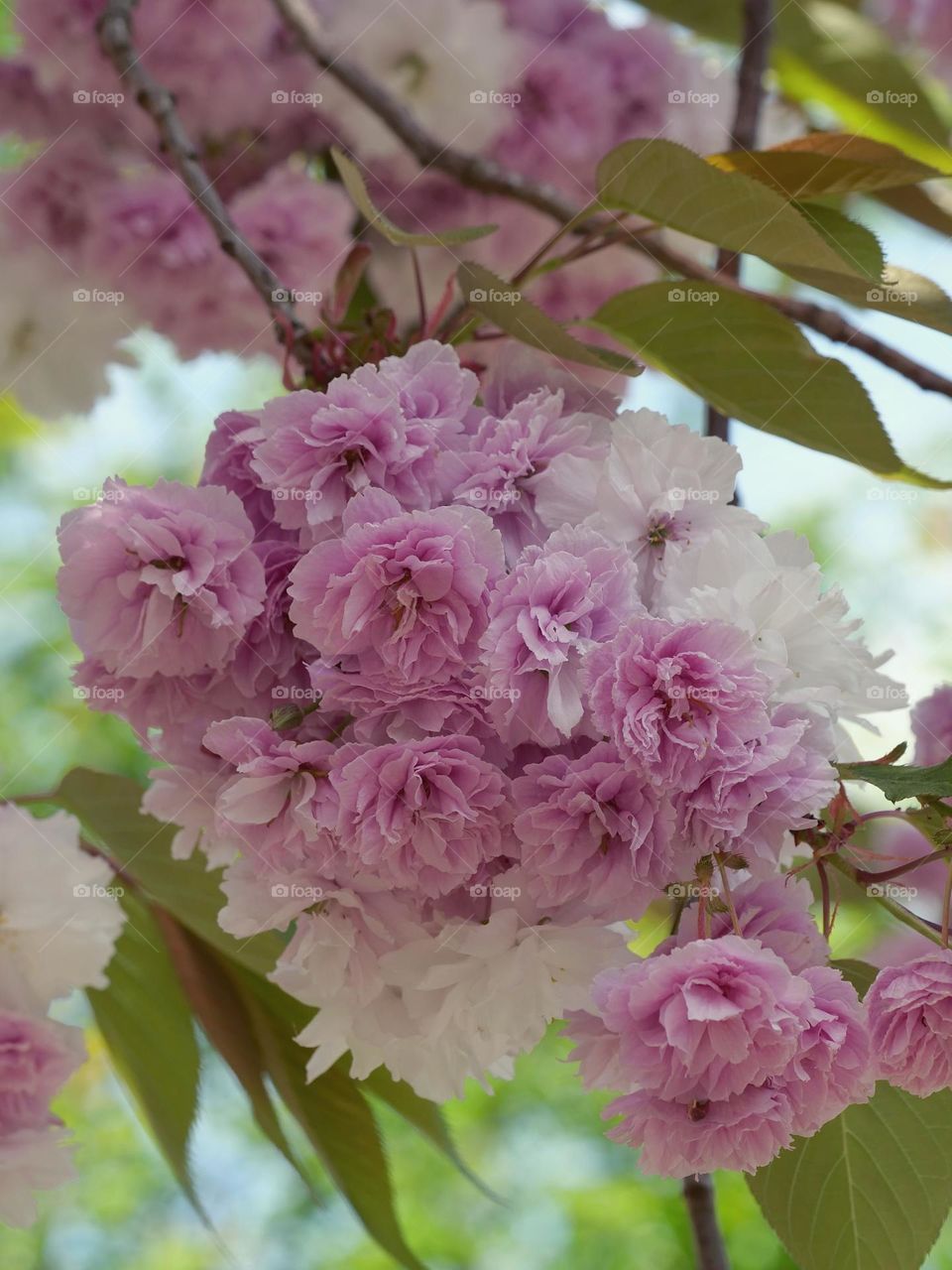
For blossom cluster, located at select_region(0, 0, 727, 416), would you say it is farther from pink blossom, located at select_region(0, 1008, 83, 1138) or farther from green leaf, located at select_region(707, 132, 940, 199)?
pink blossom, located at select_region(0, 1008, 83, 1138)

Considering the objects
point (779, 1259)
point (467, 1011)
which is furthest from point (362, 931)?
point (779, 1259)

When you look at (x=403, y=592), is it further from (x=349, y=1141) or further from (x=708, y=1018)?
(x=349, y=1141)

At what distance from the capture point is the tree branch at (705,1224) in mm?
678

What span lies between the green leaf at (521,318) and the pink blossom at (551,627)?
0.11m

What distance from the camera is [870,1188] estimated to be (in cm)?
56

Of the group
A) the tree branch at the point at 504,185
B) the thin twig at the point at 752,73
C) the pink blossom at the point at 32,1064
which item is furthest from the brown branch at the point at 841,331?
the pink blossom at the point at 32,1064

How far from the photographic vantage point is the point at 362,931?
521 mm

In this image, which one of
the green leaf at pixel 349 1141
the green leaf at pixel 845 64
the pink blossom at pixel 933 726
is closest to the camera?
the pink blossom at pixel 933 726

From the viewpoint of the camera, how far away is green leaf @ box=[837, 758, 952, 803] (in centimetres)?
45

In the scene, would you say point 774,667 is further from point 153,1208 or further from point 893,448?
point 153,1208

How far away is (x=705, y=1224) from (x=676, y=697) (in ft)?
1.24

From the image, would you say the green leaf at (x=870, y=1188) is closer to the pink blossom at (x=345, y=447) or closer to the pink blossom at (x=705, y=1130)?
the pink blossom at (x=705, y=1130)

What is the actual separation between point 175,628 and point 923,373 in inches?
16.0

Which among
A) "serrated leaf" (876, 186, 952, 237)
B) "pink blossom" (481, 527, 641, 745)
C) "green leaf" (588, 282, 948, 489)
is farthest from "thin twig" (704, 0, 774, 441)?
"pink blossom" (481, 527, 641, 745)
